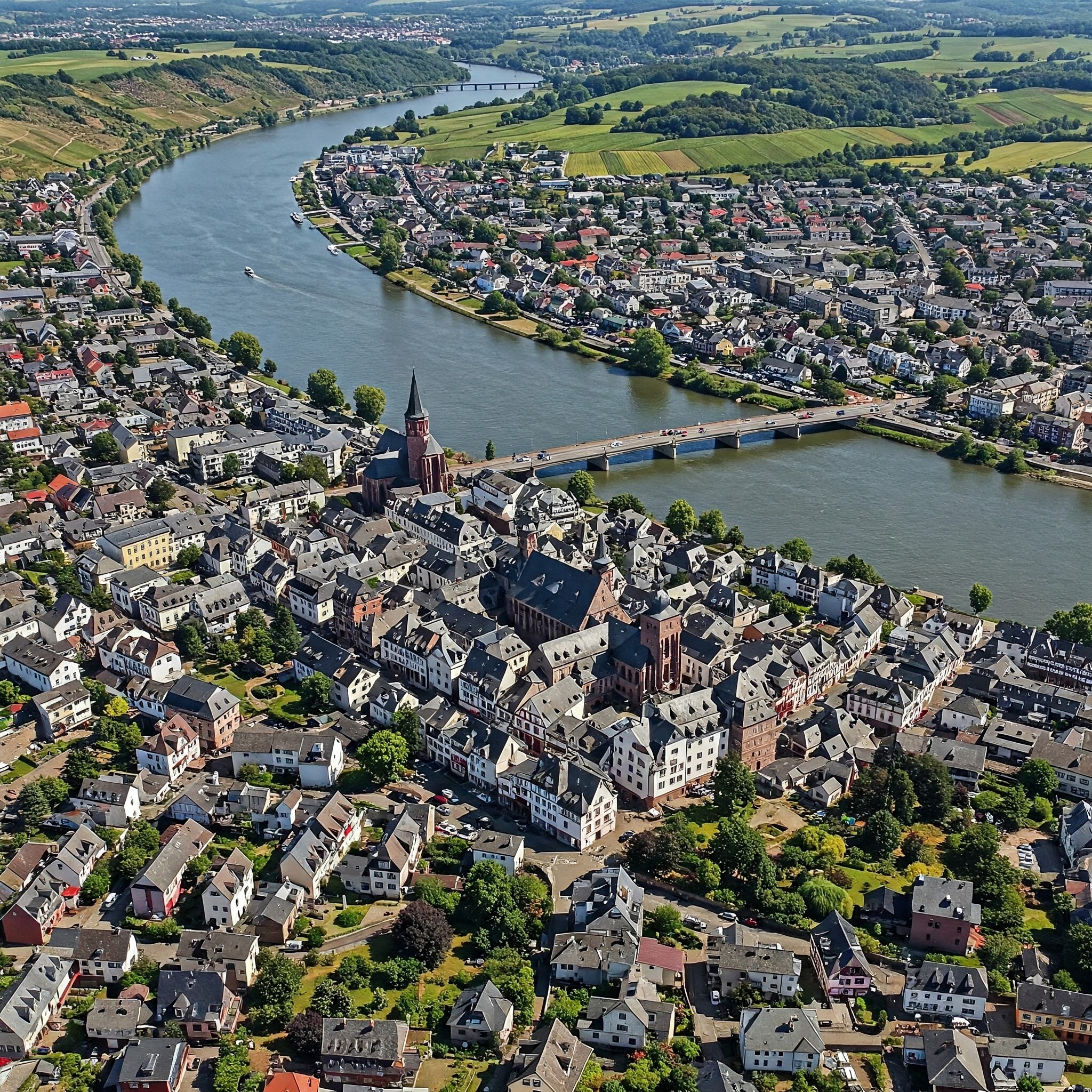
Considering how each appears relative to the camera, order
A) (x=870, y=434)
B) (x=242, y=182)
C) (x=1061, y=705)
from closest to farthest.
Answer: (x=1061, y=705)
(x=870, y=434)
(x=242, y=182)

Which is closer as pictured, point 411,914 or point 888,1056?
point 888,1056

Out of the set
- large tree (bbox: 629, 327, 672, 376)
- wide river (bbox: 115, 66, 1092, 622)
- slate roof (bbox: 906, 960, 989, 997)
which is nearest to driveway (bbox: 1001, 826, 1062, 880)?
slate roof (bbox: 906, 960, 989, 997)

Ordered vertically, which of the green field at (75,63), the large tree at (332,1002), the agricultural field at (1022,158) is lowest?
the large tree at (332,1002)

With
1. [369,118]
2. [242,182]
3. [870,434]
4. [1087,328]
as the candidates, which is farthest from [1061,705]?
[369,118]

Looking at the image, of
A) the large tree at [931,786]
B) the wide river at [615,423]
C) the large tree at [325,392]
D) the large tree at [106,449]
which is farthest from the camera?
the large tree at [325,392]

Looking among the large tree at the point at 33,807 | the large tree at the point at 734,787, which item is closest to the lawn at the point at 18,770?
the large tree at the point at 33,807

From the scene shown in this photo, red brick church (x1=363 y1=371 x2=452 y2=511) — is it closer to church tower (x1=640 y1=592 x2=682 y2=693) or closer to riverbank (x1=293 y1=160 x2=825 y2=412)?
church tower (x1=640 y1=592 x2=682 y2=693)

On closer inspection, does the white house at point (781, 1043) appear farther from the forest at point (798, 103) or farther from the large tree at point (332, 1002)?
the forest at point (798, 103)

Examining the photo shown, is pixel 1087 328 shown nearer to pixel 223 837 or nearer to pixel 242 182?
pixel 223 837
